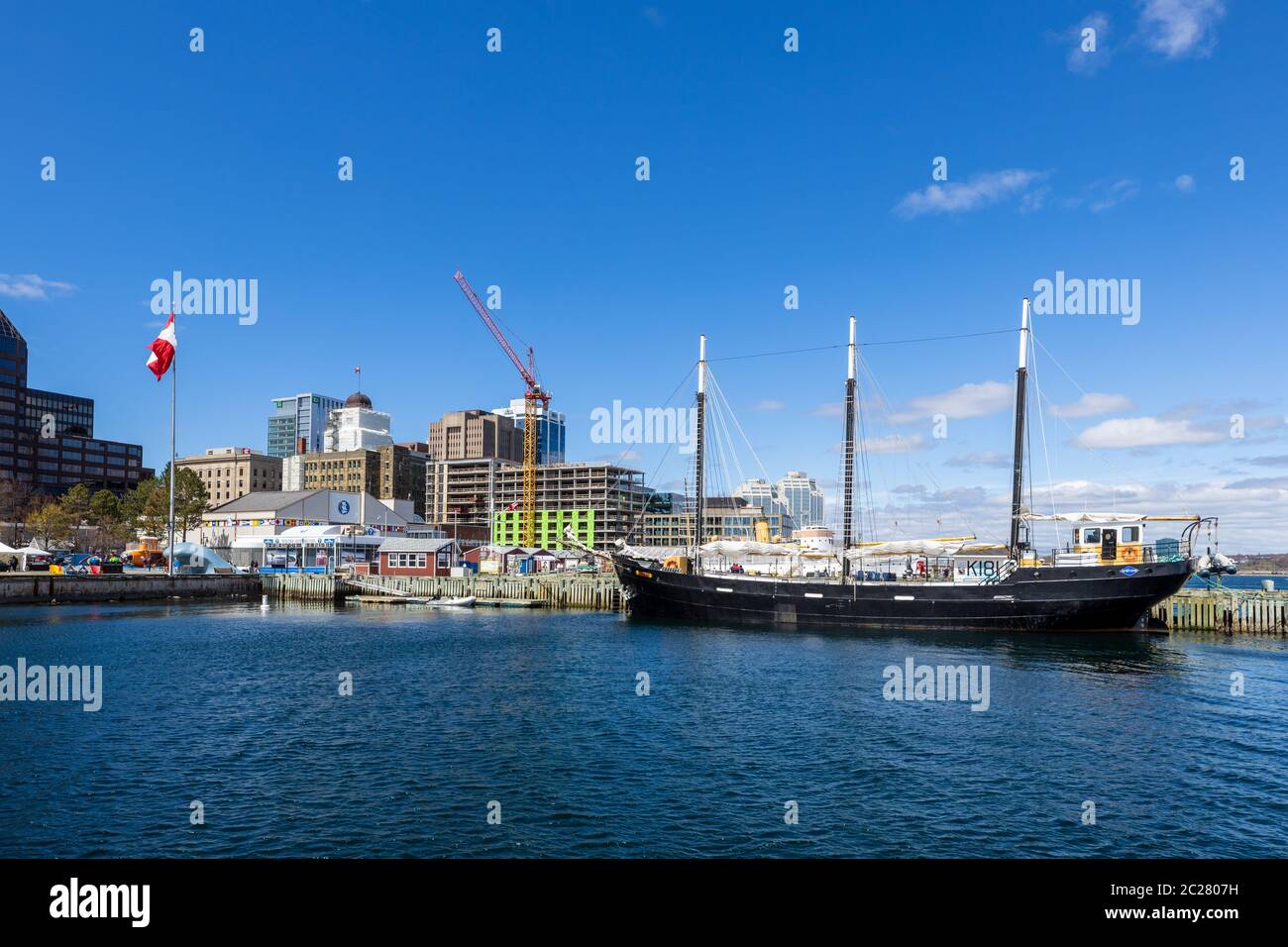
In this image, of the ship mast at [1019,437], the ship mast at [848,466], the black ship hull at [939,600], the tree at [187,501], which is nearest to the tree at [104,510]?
the tree at [187,501]

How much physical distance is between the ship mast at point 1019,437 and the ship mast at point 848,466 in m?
13.6

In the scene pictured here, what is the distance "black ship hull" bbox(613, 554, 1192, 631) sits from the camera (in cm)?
6269

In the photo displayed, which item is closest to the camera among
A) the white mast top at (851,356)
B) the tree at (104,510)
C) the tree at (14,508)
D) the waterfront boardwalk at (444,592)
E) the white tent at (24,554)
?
the waterfront boardwalk at (444,592)

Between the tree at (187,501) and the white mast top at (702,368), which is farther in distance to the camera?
the tree at (187,501)

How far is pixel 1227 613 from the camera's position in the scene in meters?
69.2

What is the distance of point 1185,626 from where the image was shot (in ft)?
231

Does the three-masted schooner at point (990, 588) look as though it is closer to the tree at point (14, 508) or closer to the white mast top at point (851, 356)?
the white mast top at point (851, 356)

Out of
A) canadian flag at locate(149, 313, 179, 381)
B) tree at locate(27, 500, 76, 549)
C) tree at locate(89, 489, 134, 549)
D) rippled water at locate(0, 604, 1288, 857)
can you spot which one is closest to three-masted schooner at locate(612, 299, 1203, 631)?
rippled water at locate(0, 604, 1288, 857)

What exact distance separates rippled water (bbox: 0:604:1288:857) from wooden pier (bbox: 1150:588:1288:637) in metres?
20.8

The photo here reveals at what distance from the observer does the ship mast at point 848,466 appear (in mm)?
73325

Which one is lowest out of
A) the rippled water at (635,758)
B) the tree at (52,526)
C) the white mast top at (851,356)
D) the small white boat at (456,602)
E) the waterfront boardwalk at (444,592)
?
the small white boat at (456,602)

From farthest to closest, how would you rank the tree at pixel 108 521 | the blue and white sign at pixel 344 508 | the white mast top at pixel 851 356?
the blue and white sign at pixel 344 508 → the tree at pixel 108 521 → the white mast top at pixel 851 356

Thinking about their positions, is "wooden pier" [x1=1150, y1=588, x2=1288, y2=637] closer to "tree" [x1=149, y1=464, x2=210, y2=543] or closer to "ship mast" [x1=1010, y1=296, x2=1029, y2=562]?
"ship mast" [x1=1010, y1=296, x2=1029, y2=562]
